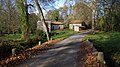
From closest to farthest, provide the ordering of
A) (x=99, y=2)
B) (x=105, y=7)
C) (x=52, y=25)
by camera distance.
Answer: (x=99, y=2) → (x=105, y=7) → (x=52, y=25)

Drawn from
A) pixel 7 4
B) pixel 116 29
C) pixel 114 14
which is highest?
pixel 7 4

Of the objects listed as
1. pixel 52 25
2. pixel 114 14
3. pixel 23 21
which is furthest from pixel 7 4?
pixel 52 25

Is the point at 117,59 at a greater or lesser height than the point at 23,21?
lesser

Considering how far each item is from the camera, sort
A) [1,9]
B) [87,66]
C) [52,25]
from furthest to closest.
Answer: [52,25], [1,9], [87,66]

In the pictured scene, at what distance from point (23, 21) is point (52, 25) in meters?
58.8

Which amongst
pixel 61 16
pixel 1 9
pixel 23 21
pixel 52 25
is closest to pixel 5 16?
pixel 1 9

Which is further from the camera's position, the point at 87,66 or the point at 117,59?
the point at 117,59

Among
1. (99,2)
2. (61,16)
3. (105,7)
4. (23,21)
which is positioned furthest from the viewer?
(61,16)

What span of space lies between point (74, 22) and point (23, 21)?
205 feet

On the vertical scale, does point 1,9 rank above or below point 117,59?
above

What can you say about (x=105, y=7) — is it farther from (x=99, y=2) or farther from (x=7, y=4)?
(x=7, y=4)

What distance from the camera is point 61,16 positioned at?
117562mm

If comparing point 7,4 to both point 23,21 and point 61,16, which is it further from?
point 61,16

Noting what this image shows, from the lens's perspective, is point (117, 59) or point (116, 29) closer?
point (117, 59)
